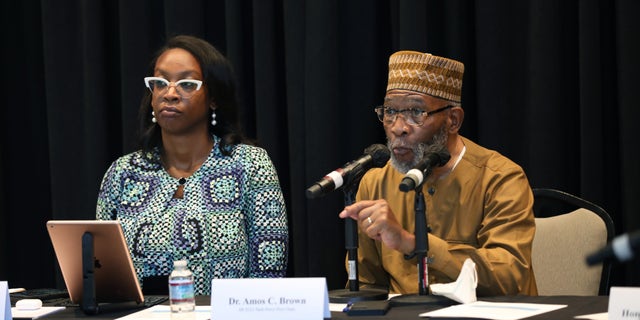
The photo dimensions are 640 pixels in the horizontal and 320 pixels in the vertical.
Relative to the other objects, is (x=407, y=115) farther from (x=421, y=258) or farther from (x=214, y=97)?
(x=214, y=97)

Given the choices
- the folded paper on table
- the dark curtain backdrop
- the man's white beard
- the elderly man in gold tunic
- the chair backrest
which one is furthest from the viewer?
the dark curtain backdrop

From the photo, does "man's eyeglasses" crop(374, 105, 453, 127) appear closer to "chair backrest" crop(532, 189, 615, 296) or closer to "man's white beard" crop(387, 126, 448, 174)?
"man's white beard" crop(387, 126, 448, 174)

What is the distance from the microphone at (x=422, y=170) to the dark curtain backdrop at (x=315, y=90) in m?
1.12

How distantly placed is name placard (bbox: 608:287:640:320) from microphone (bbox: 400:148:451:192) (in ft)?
1.81

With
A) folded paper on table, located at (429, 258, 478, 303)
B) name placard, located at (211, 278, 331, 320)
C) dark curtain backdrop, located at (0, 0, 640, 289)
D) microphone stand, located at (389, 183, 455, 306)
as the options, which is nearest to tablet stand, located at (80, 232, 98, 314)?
name placard, located at (211, 278, 331, 320)

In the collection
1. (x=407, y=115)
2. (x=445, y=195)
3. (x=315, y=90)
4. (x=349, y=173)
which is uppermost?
(x=315, y=90)

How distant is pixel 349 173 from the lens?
2.45 metres

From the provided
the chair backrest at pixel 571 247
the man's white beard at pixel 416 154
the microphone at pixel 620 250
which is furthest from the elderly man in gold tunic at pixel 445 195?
the microphone at pixel 620 250

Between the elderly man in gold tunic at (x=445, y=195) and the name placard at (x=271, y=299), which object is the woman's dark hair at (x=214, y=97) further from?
the name placard at (x=271, y=299)

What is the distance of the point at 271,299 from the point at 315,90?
181 centimetres

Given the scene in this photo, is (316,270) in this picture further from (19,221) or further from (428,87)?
(19,221)

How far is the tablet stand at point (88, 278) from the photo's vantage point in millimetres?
2520

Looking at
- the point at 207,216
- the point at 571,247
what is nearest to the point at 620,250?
the point at 571,247

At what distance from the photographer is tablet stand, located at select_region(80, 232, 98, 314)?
2.52 meters
